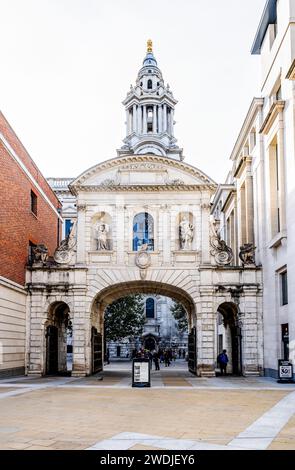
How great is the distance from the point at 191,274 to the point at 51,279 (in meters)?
7.67

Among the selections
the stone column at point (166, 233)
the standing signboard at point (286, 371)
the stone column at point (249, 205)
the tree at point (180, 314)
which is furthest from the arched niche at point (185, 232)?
the tree at point (180, 314)

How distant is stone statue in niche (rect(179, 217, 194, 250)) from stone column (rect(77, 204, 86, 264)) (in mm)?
5394

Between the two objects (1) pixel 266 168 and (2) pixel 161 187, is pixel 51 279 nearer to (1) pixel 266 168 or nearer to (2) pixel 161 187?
(2) pixel 161 187

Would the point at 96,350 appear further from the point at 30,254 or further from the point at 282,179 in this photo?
the point at 282,179

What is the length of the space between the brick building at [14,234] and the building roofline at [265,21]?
14909 millimetres

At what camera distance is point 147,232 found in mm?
34500

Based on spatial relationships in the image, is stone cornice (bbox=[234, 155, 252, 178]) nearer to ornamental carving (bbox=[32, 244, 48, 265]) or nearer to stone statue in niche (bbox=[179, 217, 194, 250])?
stone statue in niche (bbox=[179, 217, 194, 250])

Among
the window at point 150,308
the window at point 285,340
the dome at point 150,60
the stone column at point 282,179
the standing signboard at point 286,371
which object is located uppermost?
the dome at point 150,60

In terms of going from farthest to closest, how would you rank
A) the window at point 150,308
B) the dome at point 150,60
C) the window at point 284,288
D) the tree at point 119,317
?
the dome at point 150,60
the window at point 150,308
the tree at point 119,317
the window at point 284,288

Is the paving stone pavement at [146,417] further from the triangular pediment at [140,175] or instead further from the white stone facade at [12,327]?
the triangular pediment at [140,175]

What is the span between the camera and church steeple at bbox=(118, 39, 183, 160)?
255 feet

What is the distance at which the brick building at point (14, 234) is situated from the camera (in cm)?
2928

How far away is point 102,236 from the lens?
34031 millimetres

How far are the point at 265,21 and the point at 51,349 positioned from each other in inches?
862
